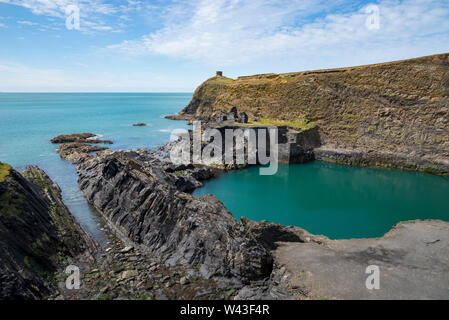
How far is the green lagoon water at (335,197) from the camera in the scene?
1085 inches

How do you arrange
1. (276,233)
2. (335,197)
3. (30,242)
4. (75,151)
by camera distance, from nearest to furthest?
(30,242) → (276,233) → (335,197) → (75,151)

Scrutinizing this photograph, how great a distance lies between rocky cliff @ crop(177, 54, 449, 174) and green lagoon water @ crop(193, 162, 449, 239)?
3980 millimetres

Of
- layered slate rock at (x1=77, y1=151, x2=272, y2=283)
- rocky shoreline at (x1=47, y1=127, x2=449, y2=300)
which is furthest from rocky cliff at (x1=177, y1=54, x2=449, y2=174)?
layered slate rock at (x1=77, y1=151, x2=272, y2=283)

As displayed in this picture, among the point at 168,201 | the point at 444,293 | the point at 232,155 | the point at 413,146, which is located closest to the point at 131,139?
the point at 232,155

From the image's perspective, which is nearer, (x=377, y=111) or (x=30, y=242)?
(x=30, y=242)

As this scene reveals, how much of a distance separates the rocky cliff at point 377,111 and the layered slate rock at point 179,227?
1560 inches

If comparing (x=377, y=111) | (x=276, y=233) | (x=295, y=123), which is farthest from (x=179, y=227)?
(x=377, y=111)

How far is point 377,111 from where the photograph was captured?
50.8 m

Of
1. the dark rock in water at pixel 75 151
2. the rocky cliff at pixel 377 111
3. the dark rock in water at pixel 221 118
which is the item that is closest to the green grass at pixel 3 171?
the dark rock in water at pixel 75 151

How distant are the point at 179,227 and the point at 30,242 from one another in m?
8.59

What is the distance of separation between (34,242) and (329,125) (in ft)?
177

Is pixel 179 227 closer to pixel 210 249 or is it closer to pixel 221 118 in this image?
pixel 210 249

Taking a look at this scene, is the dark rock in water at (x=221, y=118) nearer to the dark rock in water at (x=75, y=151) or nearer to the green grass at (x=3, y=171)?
the dark rock in water at (x=75, y=151)

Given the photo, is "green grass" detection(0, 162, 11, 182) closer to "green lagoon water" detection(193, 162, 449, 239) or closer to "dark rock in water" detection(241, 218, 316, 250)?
"dark rock in water" detection(241, 218, 316, 250)
